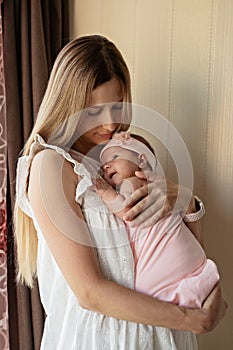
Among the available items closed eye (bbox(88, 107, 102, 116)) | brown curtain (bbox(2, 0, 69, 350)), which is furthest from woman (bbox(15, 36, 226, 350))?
brown curtain (bbox(2, 0, 69, 350))

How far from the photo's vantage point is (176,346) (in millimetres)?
1592

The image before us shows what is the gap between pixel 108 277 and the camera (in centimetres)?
154

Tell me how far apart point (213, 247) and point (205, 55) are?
22.8 inches

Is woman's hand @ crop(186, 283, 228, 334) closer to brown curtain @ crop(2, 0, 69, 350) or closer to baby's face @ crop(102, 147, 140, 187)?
baby's face @ crop(102, 147, 140, 187)

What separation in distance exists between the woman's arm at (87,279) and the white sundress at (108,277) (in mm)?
44

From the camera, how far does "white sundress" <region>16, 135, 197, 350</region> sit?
1.53m

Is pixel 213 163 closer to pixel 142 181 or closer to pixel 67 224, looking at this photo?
pixel 142 181

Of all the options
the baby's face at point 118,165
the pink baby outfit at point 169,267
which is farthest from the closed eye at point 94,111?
the pink baby outfit at point 169,267

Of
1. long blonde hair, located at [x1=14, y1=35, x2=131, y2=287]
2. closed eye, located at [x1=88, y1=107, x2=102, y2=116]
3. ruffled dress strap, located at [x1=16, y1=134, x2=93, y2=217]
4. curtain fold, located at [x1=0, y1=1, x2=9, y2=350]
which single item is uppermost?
long blonde hair, located at [x1=14, y1=35, x2=131, y2=287]

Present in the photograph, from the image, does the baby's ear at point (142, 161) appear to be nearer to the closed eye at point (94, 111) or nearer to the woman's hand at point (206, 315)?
the closed eye at point (94, 111)

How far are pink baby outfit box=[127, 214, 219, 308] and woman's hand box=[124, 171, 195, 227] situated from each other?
2 centimetres

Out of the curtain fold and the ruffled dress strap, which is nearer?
the ruffled dress strap

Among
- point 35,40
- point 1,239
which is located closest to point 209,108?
point 35,40

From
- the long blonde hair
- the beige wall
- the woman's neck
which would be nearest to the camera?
the long blonde hair
